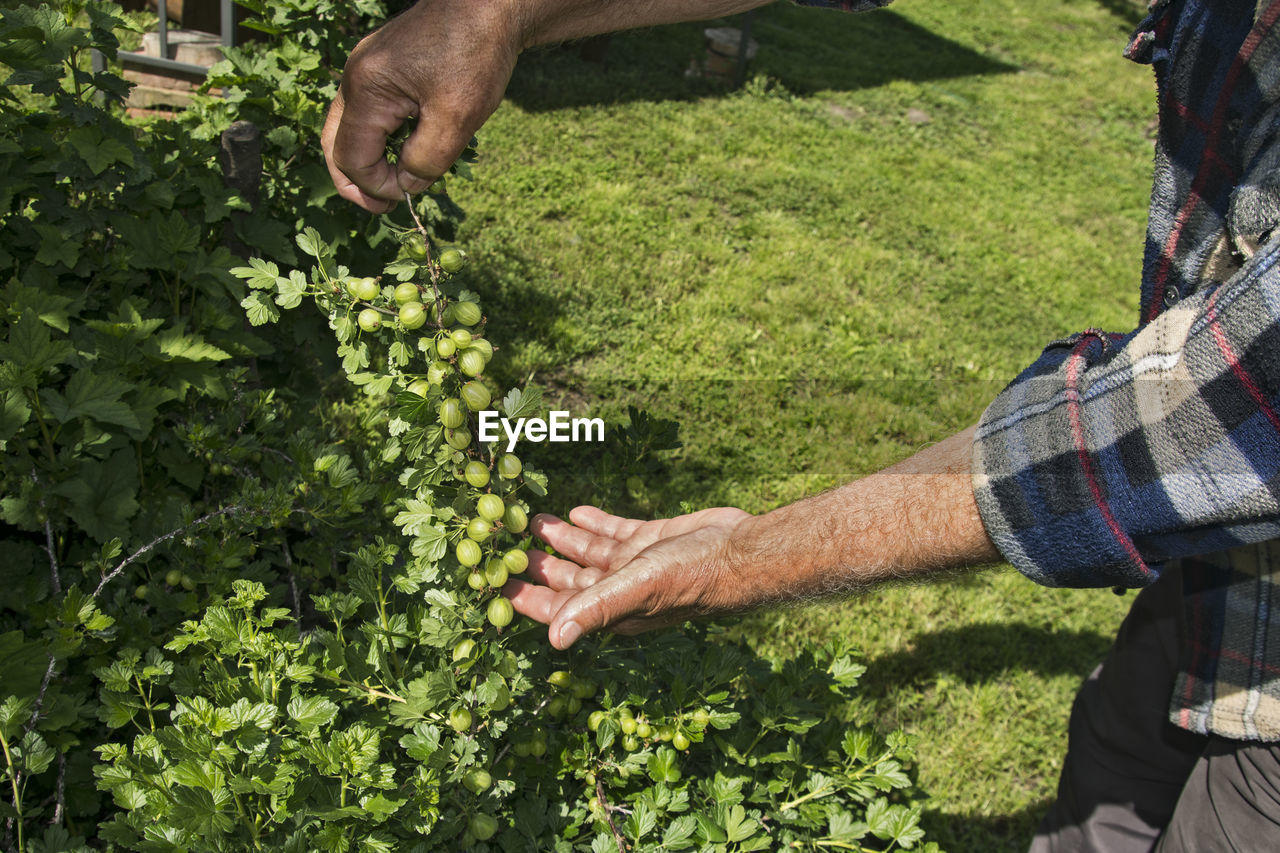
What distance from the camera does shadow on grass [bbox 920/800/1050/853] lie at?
3104mm

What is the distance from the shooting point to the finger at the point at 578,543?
6.84ft

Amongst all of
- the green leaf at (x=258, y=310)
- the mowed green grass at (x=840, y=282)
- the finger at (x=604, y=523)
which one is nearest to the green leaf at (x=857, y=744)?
the mowed green grass at (x=840, y=282)

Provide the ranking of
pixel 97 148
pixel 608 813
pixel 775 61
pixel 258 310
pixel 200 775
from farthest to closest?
1. pixel 775 61
2. pixel 97 148
3. pixel 608 813
4. pixel 258 310
5. pixel 200 775

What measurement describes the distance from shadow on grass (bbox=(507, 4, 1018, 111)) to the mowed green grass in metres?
0.04

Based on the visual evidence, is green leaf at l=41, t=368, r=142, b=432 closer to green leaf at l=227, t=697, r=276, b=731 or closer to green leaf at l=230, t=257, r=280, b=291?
green leaf at l=230, t=257, r=280, b=291

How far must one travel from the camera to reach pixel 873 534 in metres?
1.63

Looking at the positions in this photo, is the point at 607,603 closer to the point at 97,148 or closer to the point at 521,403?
the point at 521,403

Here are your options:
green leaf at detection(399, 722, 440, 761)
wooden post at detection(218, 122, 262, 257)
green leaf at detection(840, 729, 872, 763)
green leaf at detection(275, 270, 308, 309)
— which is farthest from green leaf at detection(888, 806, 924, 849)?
wooden post at detection(218, 122, 262, 257)

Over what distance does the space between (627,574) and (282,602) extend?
147 centimetres

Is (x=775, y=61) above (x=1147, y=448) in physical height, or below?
below

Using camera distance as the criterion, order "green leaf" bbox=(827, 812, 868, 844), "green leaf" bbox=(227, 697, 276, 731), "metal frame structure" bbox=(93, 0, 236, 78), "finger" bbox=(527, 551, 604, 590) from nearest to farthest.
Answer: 1. "green leaf" bbox=(227, 697, 276, 731)
2. "finger" bbox=(527, 551, 604, 590)
3. "green leaf" bbox=(827, 812, 868, 844)
4. "metal frame structure" bbox=(93, 0, 236, 78)

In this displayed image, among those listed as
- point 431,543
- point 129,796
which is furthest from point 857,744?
point 129,796

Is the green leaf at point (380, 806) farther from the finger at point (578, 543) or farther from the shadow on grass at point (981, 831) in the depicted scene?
the shadow on grass at point (981, 831)

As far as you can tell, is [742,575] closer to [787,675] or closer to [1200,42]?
[787,675]
